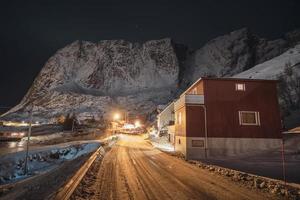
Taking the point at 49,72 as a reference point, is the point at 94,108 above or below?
below

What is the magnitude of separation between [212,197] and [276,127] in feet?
78.4

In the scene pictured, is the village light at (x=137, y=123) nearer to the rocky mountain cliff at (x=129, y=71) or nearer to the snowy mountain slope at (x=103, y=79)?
the rocky mountain cliff at (x=129, y=71)

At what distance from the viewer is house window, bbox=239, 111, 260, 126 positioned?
27.0m

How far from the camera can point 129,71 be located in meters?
157

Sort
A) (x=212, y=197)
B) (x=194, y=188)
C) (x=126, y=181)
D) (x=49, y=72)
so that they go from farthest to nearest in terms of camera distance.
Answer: (x=49, y=72)
(x=126, y=181)
(x=194, y=188)
(x=212, y=197)

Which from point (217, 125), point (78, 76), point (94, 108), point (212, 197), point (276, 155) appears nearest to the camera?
point (212, 197)

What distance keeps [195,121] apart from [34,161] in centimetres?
2235

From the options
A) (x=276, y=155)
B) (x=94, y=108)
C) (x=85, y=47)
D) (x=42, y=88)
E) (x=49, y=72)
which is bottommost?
(x=276, y=155)

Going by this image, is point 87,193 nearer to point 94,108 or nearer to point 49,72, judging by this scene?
point 94,108

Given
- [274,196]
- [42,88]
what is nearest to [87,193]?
[274,196]

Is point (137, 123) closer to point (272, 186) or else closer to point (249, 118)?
point (249, 118)

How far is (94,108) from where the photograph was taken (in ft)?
416

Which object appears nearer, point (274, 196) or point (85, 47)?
point (274, 196)

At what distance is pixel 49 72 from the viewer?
559 ft
